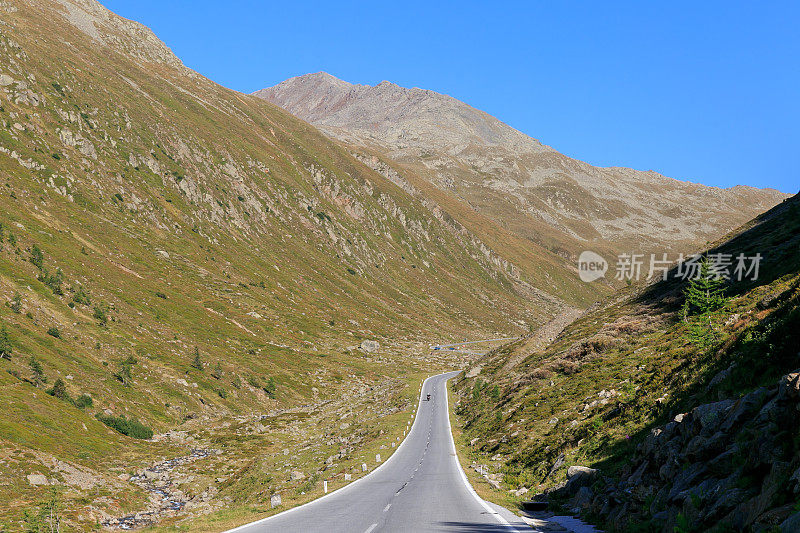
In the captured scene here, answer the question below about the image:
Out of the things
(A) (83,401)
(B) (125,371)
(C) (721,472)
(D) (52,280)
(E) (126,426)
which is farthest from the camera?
(D) (52,280)

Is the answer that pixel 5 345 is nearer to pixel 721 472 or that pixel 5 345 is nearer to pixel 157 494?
pixel 157 494

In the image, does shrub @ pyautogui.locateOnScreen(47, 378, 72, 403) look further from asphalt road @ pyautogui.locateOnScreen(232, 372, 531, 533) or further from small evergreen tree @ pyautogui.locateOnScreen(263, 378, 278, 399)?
asphalt road @ pyautogui.locateOnScreen(232, 372, 531, 533)

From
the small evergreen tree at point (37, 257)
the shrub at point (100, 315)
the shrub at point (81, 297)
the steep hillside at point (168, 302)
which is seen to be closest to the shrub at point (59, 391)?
the steep hillside at point (168, 302)

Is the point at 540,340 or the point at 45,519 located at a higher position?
the point at 540,340

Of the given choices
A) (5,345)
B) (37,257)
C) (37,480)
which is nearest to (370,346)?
(37,257)

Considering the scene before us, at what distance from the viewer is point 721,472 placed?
11.3 meters

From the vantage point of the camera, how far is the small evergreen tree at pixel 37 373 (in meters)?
48.9

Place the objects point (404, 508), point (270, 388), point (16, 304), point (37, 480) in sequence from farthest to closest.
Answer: point (270, 388) → point (16, 304) → point (37, 480) → point (404, 508)

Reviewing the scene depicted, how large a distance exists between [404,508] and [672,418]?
10172mm

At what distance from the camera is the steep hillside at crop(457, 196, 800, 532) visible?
10016 millimetres

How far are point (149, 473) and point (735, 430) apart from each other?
149 ft

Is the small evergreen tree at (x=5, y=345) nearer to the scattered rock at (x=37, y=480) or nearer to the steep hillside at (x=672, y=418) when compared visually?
the scattered rock at (x=37, y=480)

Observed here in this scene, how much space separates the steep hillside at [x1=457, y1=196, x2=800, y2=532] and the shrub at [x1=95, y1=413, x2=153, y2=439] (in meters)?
34.7

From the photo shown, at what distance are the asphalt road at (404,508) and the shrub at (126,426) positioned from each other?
3045cm
